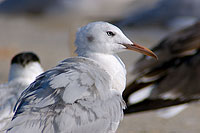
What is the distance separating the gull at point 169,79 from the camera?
14.6ft

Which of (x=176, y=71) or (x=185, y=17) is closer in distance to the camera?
(x=176, y=71)

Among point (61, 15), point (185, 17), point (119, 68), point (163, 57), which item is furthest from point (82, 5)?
point (119, 68)

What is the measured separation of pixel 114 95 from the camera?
2.92 m

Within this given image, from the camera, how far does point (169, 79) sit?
455 centimetres

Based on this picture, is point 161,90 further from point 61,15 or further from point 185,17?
point 61,15

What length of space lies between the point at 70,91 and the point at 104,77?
29 cm

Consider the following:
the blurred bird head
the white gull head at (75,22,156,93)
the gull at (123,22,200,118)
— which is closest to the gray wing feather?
the white gull head at (75,22,156,93)

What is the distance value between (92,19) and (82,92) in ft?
29.5

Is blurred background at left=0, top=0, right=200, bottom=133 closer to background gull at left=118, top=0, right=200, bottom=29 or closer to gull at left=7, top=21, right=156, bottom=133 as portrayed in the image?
background gull at left=118, top=0, right=200, bottom=29

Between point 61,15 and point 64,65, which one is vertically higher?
point 61,15

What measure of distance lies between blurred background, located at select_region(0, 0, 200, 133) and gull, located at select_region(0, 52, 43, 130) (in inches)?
16.3

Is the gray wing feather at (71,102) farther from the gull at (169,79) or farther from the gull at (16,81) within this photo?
the gull at (169,79)

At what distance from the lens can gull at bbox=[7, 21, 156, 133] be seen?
2.63m

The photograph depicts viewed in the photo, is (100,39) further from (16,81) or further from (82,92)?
(16,81)
